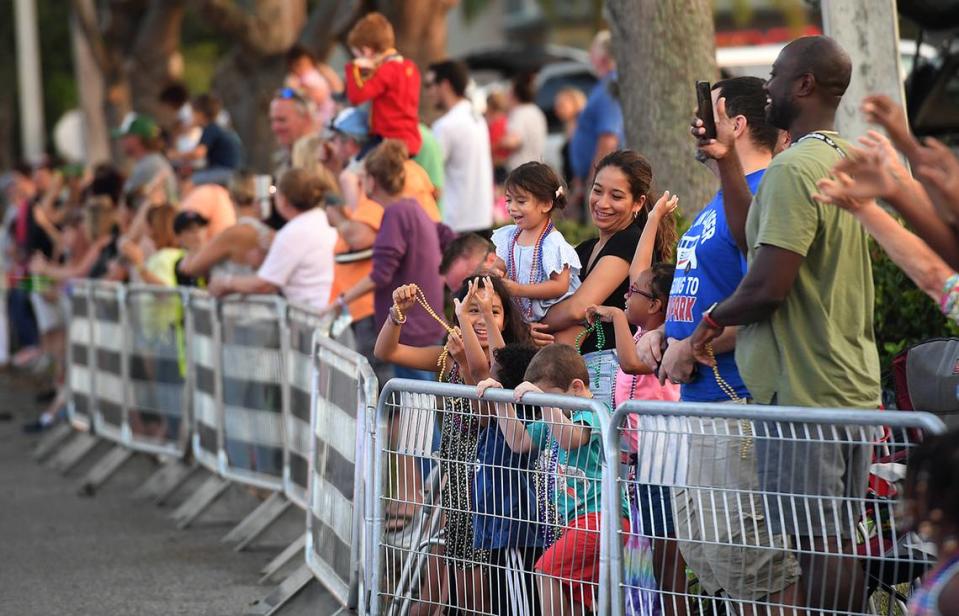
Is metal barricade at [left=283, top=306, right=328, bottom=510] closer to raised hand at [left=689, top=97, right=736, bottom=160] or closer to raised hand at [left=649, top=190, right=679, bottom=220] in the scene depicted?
raised hand at [left=649, top=190, right=679, bottom=220]

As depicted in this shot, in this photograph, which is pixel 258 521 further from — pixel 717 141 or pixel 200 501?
pixel 717 141

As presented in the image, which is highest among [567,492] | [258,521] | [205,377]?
[567,492]

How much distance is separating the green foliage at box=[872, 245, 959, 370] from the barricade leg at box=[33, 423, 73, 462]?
8.24 metres

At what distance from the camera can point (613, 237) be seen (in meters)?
6.62

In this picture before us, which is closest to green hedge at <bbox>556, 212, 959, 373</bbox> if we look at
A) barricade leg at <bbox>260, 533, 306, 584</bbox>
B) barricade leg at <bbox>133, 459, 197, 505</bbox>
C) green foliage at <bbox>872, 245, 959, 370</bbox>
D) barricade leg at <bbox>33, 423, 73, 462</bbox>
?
green foliage at <bbox>872, 245, 959, 370</bbox>

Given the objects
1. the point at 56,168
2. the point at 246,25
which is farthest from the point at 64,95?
the point at 246,25

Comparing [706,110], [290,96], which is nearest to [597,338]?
[706,110]

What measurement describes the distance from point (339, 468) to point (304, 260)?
10.2ft

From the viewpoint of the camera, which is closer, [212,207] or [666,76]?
[666,76]

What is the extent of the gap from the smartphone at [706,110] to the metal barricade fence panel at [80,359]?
864 cm

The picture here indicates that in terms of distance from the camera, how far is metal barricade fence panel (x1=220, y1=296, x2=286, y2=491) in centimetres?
948

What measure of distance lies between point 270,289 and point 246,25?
28.0 ft

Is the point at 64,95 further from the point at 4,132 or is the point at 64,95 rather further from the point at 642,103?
the point at 642,103

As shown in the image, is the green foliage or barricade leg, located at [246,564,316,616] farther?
the green foliage
